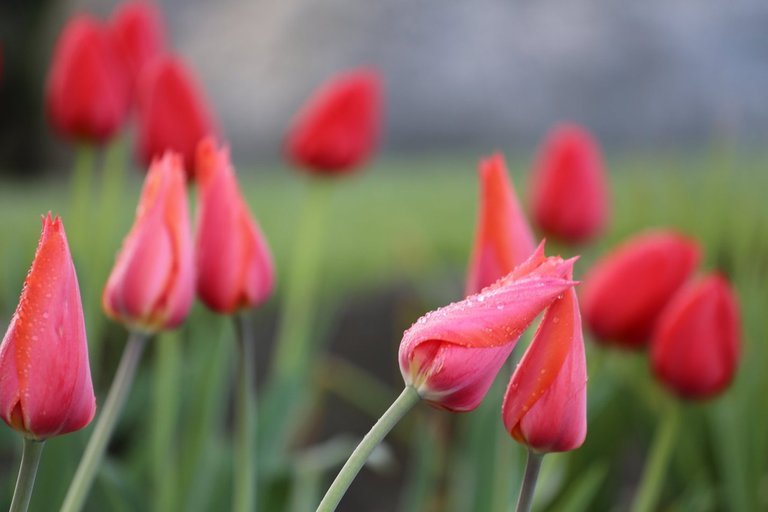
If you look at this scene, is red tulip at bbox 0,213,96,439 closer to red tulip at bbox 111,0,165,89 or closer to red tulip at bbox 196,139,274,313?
red tulip at bbox 196,139,274,313

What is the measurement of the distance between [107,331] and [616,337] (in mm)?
594

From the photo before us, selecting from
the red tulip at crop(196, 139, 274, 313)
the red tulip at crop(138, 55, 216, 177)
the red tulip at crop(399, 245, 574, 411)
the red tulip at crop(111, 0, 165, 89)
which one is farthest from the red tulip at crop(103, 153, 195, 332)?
the red tulip at crop(111, 0, 165, 89)

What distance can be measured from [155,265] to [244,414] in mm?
87

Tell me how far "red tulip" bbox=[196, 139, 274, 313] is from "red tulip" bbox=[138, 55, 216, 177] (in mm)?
267

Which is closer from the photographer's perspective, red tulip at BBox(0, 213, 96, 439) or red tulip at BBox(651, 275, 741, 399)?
red tulip at BBox(0, 213, 96, 439)

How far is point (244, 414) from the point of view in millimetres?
485

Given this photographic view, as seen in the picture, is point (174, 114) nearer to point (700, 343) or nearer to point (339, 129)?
point (339, 129)

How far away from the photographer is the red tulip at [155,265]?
0.43 metres

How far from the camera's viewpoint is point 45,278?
0.33 meters

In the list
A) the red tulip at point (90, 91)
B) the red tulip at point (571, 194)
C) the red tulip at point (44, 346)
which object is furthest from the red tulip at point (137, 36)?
the red tulip at point (44, 346)

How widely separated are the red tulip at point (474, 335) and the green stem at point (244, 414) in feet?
0.45

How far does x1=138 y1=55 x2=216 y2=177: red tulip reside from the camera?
2.41 feet

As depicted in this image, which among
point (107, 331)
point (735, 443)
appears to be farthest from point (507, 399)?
point (107, 331)

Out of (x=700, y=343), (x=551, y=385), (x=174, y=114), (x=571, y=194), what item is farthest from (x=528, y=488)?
(x=571, y=194)
